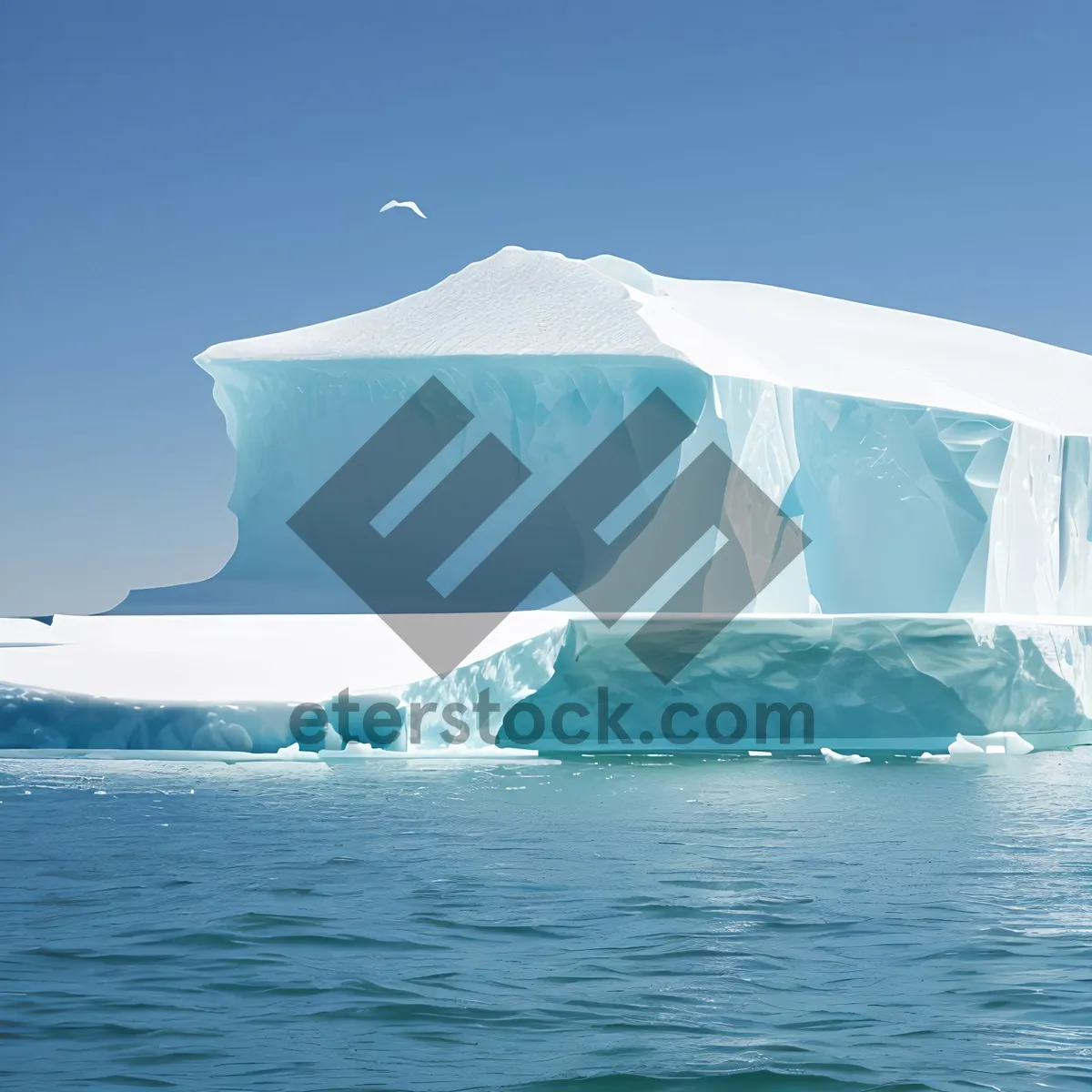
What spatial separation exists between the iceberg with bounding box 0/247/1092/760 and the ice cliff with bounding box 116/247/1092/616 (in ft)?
0.11

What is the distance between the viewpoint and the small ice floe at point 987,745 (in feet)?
47.3

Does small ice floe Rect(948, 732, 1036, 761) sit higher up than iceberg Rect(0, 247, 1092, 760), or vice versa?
iceberg Rect(0, 247, 1092, 760)

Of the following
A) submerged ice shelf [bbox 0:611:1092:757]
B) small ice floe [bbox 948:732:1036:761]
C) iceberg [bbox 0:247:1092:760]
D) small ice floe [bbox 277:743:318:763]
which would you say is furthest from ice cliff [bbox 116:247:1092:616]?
small ice floe [bbox 277:743:318:763]

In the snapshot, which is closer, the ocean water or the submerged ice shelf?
the ocean water

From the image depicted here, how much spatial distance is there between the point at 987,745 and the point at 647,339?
18.1 feet

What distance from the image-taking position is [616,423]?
16.5 meters

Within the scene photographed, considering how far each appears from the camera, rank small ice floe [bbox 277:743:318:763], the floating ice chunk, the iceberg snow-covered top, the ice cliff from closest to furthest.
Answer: small ice floe [bbox 277:743:318:763]
the floating ice chunk
the ice cliff
the iceberg snow-covered top

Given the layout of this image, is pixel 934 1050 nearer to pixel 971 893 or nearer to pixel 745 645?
pixel 971 893

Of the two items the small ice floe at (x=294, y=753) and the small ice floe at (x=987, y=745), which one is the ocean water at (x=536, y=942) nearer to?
the small ice floe at (x=294, y=753)

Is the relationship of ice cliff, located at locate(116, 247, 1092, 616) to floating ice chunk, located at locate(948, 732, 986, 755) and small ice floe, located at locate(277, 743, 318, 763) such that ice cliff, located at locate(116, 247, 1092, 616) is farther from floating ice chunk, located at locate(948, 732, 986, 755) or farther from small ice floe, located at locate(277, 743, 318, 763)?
small ice floe, located at locate(277, 743, 318, 763)

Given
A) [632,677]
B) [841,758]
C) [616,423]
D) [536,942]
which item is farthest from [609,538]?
[536,942]

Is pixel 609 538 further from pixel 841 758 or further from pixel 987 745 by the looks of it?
pixel 987 745

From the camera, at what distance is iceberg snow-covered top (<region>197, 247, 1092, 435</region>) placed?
16.7 m

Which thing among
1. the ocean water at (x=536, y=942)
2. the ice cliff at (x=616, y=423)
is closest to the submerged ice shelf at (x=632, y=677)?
the ice cliff at (x=616, y=423)
